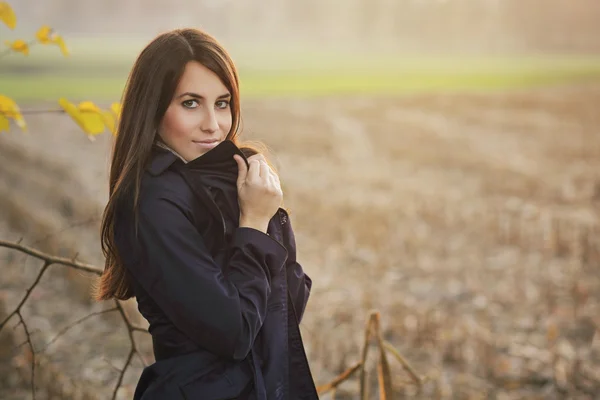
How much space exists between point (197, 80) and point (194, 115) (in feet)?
0.28

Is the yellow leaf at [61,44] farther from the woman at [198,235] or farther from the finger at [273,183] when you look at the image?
the finger at [273,183]

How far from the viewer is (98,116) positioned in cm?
207

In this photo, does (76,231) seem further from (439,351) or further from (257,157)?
(257,157)

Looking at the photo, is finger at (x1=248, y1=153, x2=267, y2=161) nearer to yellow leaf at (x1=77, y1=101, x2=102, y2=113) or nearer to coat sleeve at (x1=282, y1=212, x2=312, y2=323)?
coat sleeve at (x1=282, y1=212, x2=312, y2=323)

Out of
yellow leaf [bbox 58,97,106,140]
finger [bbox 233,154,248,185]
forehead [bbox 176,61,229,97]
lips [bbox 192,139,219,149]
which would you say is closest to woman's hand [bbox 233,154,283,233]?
finger [bbox 233,154,248,185]

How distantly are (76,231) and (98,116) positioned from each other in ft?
16.7

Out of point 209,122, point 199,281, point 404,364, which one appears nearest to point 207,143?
point 209,122

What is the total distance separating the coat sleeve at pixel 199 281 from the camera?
151cm

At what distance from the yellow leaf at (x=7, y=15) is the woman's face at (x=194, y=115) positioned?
26.3 inches

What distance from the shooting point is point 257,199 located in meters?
1.64

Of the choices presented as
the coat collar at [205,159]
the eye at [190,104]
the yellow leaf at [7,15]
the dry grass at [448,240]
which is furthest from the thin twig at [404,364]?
the yellow leaf at [7,15]

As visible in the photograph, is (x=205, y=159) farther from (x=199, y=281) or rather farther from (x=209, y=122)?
(x=199, y=281)

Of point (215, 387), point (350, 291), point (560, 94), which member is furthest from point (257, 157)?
point (560, 94)

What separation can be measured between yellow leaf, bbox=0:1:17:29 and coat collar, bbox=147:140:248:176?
2.29 feet
